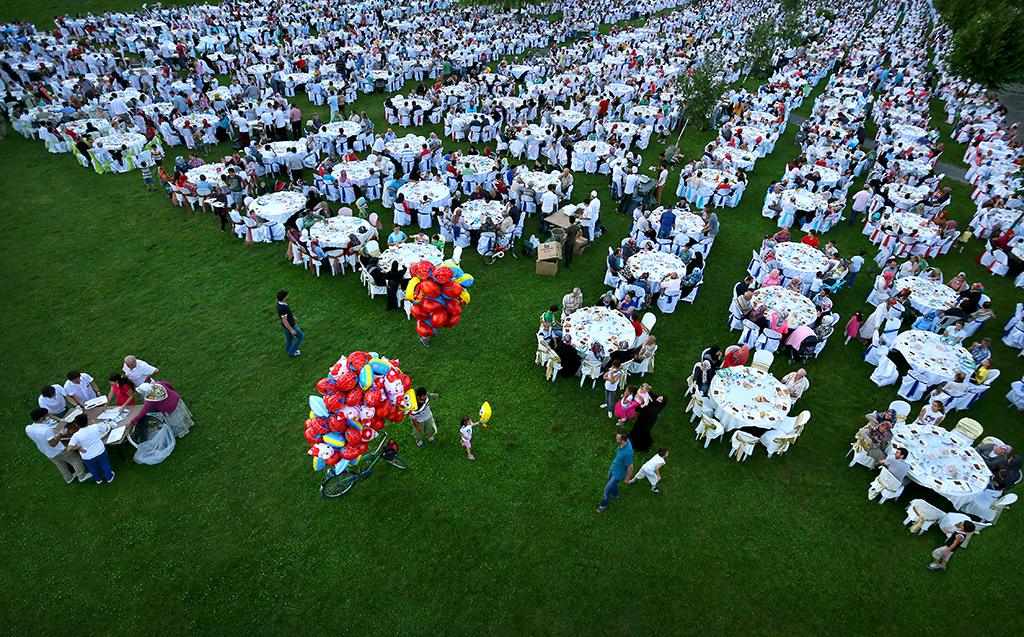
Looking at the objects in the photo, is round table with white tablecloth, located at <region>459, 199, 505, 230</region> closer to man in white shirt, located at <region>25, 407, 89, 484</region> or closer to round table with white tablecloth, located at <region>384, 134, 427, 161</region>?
round table with white tablecloth, located at <region>384, 134, 427, 161</region>

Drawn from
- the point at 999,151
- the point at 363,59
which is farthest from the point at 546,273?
the point at 363,59

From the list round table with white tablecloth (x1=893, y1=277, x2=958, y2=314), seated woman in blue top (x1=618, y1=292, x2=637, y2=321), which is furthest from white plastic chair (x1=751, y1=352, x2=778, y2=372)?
round table with white tablecloth (x1=893, y1=277, x2=958, y2=314)

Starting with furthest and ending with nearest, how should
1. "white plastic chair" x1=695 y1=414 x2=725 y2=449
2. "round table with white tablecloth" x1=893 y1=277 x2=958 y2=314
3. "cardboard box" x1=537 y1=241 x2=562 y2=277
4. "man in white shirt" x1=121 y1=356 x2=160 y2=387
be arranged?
1. "cardboard box" x1=537 y1=241 x2=562 y2=277
2. "round table with white tablecloth" x1=893 y1=277 x2=958 y2=314
3. "white plastic chair" x1=695 y1=414 x2=725 y2=449
4. "man in white shirt" x1=121 y1=356 x2=160 y2=387

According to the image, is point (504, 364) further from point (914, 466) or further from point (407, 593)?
point (914, 466)

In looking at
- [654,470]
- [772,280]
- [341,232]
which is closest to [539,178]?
[341,232]

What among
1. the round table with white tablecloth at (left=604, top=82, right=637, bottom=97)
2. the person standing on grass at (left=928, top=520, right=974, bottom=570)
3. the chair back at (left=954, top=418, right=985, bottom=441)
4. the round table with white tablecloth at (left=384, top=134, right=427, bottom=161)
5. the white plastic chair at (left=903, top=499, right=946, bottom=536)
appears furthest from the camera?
the round table with white tablecloth at (left=604, top=82, right=637, bottom=97)

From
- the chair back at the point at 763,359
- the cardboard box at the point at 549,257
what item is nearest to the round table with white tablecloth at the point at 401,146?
the cardboard box at the point at 549,257
